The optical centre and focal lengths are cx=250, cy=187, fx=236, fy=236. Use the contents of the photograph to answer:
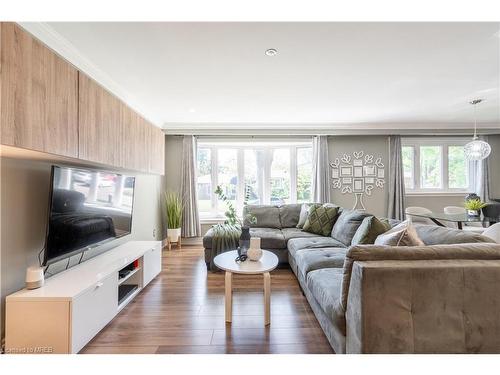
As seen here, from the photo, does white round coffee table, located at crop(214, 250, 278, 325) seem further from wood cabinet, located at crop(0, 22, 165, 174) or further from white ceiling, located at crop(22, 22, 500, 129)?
white ceiling, located at crop(22, 22, 500, 129)

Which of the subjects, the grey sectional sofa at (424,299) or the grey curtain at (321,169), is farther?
the grey curtain at (321,169)

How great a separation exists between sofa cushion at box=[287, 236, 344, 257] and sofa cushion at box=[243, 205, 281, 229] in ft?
2.84

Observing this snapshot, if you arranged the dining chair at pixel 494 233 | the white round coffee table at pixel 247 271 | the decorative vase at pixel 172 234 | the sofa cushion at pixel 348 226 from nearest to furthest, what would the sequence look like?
1. the white round coffee table at pixel 247 271
2. the dining chair at pixel 494 233
3. the sofa cushion at pixel 348 226
4. the decorative vase at pixel 172 234

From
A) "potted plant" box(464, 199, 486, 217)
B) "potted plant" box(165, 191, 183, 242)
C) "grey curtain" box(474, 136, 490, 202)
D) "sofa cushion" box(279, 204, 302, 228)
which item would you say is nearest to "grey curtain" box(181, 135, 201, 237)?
"potted plant" box(165, 191, 183, 242)

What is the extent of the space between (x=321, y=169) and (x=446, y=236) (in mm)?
3199

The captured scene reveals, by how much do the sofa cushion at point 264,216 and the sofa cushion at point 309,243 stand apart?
0.87 metres

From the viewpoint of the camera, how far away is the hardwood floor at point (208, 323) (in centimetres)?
176

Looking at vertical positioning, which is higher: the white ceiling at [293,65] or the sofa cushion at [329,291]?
the white ceiling at [293,65]

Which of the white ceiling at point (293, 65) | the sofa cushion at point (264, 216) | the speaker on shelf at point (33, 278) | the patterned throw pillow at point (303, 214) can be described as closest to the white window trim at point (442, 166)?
the white ceiling at point (293, 65)

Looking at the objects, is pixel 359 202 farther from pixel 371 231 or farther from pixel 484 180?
pixel 371 231

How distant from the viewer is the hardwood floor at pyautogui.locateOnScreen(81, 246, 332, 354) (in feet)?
5.78

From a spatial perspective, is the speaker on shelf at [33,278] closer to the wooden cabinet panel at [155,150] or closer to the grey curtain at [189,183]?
the wooden cabinet panel at [155,150]
